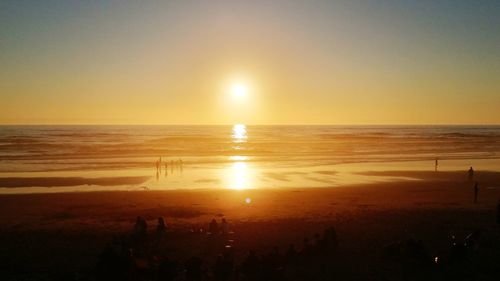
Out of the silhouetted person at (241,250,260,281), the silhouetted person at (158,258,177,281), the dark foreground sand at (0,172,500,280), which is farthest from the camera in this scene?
the dark foreground sand at (0,172,500,280)

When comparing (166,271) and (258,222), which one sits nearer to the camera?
(166,271)

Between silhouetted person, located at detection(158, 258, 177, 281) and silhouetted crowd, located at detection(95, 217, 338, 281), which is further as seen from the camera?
silhouetted person, located at detection(158, 258, 177, 281)

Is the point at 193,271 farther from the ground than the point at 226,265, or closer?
closer

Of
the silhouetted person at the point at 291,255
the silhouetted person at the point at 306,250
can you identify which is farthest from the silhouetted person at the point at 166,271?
the silhouetted person at the point at 306,250

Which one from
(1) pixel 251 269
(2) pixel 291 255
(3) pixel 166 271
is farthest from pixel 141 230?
(2) pixel 291 255

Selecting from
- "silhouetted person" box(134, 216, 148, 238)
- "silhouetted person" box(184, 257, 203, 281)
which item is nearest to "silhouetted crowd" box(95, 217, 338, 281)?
"silhouetted person" box(184, 257, 203, 281)

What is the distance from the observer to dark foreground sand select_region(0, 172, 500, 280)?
1331 cm

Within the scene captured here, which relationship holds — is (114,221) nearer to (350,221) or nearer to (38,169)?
(350,221)

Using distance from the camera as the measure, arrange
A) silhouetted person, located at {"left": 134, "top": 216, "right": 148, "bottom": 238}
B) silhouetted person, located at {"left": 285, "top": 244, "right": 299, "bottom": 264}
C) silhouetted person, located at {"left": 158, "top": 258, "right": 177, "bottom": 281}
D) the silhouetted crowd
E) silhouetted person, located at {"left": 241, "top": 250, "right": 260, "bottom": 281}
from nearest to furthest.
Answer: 1. the silhouetted crowd
2. silhouetted person, located at {"left": 158, "top": 258, "right": 177, "bottom": 281}
3. silhouetted person, located at {"left": 241, "top": 250, "right": 260, "bottom": 281}
4. silhouetted person, located at {"left": 285, "top": 244, "right": 299, "bottom": 264}
5. silhouetted person, located at {"left": 134, "top": 216, "right": 148, "bottom": 238}

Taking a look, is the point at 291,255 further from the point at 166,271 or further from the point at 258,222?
the point at 258,222

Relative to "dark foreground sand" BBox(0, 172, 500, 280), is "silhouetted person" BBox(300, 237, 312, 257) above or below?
above

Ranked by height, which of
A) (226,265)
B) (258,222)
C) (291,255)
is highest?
(226,265)

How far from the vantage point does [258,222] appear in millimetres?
18016

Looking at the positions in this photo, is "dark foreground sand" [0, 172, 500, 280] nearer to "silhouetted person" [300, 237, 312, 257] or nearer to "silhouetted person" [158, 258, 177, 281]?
"silhouetted person" [300, 237, 312, 257]
